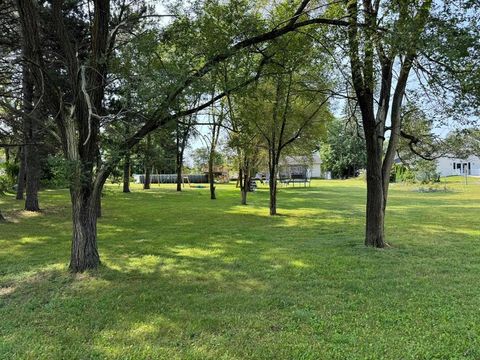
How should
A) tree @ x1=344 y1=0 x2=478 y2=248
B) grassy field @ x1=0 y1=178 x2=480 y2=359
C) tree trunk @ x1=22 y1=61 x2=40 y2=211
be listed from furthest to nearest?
tree trunk @ x1=22 y1=61 x2=40 y2=211 → tree @ x1=344 y1=0 x2=478 y2=248 → grassy field @ x1=0 y1=178 x2=480 y2=359

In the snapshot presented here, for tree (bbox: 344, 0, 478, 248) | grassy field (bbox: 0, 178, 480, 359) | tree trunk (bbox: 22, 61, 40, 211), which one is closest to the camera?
grassy field (bbox: 0, 178, 480, 359)

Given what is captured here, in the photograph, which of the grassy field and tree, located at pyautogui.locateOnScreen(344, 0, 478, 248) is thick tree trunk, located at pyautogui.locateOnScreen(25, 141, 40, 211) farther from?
tree, located at pyautogui.locateOnScreen(344, 0, 478, 248)

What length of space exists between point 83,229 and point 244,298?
279 centimetres

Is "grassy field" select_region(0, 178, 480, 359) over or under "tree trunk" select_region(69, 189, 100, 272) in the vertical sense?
under

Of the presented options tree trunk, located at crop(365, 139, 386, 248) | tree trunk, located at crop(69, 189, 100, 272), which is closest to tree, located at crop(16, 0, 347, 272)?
tree trunk, located at crop(69, 189, 100, 272)

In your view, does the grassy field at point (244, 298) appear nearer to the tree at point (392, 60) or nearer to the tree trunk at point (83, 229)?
the tree trunk at point (83, 229)

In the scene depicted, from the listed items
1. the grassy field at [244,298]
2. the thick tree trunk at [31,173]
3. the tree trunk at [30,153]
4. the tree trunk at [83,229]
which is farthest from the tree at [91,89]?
the thick tree trunk at [31,173]

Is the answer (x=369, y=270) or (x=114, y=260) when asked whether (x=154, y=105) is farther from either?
(x=369, y=270)

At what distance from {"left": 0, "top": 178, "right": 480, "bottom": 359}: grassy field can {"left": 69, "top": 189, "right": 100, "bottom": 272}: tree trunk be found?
0.71 feet

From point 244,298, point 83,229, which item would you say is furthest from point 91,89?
point 244,298

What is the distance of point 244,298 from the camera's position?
4559 mm

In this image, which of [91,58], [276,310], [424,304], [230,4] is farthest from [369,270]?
[91,58]

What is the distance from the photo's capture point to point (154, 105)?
5574 millimetres

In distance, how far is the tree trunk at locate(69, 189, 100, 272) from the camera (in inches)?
226
